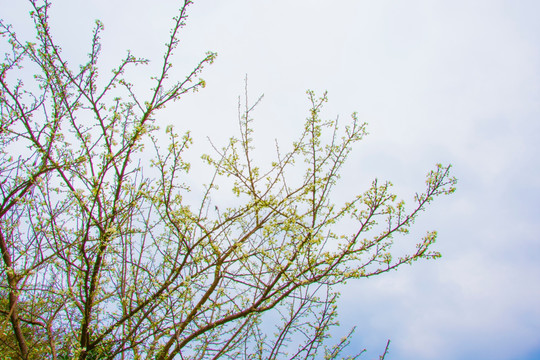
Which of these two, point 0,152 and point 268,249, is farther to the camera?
point 0,152

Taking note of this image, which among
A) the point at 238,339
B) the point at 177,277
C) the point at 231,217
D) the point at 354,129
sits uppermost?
the point at 354,129

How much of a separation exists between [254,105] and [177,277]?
2.48 meters

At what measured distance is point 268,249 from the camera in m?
4.36

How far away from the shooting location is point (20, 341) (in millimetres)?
4094

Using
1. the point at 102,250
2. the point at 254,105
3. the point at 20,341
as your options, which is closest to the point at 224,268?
the point at 102,250

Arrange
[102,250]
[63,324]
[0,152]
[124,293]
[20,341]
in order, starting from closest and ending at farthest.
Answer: [102,250], [20,341], [124,293], [0,152], [63,324]

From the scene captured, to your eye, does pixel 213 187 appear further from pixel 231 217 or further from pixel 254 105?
pixel 254 105

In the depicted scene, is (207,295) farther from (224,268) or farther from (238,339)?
(238,339)

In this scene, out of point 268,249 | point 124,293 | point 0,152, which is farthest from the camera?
point 0,152

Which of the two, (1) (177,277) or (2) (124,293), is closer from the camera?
(1) (177,277)

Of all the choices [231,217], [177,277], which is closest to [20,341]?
[177,277]

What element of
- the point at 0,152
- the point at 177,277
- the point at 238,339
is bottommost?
the point at 238,339

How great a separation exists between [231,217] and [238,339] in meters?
1.88

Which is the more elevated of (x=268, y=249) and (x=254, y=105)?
(x=254, y=105)
